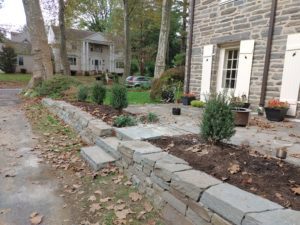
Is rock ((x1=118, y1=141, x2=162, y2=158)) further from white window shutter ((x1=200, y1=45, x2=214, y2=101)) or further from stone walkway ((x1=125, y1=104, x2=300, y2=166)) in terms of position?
white window shutter ((x1=200, y1=45, x2=214, y2=101))

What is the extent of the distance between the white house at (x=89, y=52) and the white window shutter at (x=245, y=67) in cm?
2678

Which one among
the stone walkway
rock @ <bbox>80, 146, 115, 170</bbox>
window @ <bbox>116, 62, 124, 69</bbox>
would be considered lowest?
rock @ <bbox>80, 146, 115, 170</bbox>

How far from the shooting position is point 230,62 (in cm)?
783

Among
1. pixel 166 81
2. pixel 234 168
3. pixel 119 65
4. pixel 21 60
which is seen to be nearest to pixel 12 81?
pixel 21 60

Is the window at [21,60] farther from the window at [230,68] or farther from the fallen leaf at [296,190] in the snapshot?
the fallen leaf at [296,190]

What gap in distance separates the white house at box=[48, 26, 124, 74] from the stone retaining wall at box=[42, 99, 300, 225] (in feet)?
99.7

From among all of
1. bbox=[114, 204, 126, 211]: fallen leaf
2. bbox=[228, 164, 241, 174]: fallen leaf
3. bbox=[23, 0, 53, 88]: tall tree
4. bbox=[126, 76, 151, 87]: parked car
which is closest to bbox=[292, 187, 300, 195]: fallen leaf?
bbox=[228, 164, 241, 174]: fallen leaf

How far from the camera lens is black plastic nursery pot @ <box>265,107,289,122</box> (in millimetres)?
5838

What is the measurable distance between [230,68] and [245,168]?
5740 mm

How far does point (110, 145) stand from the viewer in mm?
3924

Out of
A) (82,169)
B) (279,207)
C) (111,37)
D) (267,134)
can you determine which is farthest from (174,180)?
(111,37)

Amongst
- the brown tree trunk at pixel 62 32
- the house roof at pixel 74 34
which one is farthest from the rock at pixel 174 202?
the house roof at pixel 74 34

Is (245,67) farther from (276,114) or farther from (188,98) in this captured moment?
(188,98)

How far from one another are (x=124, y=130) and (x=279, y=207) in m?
2.81
